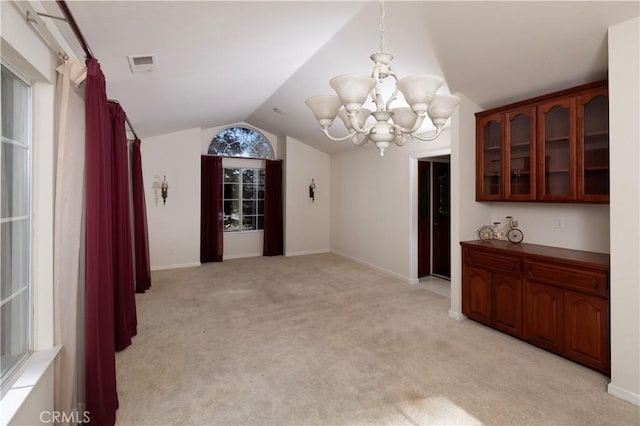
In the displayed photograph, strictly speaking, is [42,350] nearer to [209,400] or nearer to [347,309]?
[209,400]

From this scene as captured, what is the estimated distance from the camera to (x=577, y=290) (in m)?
2.55

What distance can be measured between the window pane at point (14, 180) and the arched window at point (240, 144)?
210 inches

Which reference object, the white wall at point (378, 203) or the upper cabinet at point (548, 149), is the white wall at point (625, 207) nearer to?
the upper cabinet at point (548, 149)

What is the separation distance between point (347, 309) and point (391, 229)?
217 centimetres

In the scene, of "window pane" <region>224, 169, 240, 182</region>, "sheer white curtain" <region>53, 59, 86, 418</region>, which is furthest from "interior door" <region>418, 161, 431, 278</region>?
"sheer white curtain" <region>53, 59, 86, 418</region>

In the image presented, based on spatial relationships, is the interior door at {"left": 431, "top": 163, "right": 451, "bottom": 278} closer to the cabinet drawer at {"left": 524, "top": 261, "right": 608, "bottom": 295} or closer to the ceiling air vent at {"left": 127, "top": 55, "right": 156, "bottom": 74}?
the cabinet drawer at {"left": 524, "top": 261, "right": 608, "bottom": 295}

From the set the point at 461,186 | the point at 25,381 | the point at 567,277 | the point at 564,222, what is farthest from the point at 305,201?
the point at 25,381

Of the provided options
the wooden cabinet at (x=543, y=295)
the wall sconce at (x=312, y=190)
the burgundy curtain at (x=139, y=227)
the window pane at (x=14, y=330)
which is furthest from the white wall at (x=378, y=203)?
the window pane at (x=14, y=330)

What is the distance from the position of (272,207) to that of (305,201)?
0.78 m

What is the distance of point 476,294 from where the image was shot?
133 inches

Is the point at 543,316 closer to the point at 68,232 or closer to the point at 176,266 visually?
the point at 68,232

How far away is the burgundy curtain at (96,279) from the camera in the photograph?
5.88 feet

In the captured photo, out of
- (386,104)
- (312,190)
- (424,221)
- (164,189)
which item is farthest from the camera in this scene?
(312,190)

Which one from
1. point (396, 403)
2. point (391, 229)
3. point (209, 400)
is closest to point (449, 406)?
point (396, 403)
